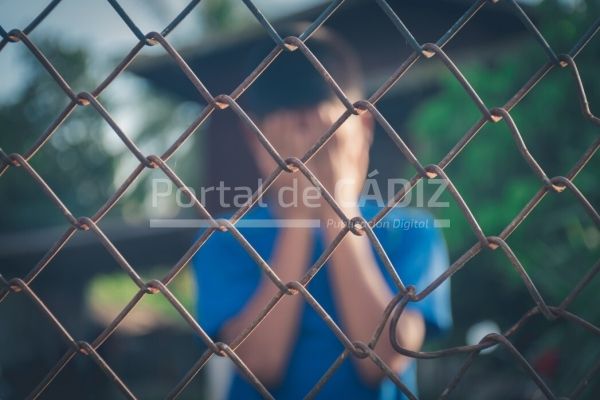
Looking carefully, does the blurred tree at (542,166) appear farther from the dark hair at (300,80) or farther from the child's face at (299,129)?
the child's face at (299,129)

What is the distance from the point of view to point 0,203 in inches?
540

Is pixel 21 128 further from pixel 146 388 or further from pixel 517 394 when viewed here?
pixel 517 394

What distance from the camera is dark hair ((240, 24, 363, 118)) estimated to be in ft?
4.86

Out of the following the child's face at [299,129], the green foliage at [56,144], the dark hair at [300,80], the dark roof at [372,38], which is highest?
the green foliage at [56,144]

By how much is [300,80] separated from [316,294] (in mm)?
604

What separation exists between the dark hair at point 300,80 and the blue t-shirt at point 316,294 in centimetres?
34

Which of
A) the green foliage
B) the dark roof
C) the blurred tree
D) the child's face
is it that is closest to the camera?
the child's face

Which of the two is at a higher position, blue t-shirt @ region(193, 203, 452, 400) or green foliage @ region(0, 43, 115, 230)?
green foliage @ region(0, 43, 115, 230)

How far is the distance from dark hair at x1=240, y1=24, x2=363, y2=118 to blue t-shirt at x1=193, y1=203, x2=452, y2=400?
1.12ft

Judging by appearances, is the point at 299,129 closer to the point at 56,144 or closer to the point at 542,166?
the point at 542,166

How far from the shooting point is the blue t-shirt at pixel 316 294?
60.7 inches

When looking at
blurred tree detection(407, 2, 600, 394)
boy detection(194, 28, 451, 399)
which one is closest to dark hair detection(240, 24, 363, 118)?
boy detection(194, 28, 451, 399)

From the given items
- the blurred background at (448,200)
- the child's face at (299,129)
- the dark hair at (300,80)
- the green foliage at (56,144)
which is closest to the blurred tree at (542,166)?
the blurred background at (448,200)

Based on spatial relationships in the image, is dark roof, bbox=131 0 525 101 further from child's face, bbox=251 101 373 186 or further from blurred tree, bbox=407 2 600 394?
child's face, bbox=251 101 373 186
